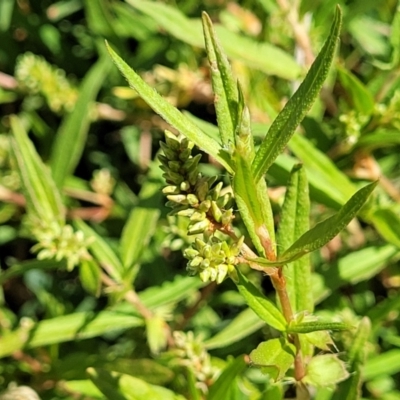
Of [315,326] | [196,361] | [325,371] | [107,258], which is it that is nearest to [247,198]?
[315,326]

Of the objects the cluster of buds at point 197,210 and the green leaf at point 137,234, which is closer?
the cluster of buds at point 197,210

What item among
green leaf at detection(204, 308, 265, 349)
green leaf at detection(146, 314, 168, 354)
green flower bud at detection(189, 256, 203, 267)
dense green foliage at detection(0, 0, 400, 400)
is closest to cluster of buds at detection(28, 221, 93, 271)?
dense green foliage at detection(0, 0, 400, 400)

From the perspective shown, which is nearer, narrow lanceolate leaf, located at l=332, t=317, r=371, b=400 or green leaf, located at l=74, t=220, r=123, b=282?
narrow lanceolate leaf, located at l=332, t=317, r=371, b=400

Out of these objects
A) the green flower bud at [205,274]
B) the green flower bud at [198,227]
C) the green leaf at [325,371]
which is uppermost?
the green flower bud at [198,227]

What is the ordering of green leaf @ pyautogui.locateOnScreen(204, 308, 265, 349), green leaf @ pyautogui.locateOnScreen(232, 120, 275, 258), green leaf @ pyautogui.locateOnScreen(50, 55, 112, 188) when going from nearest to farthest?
green leaf @ pyautogui.locateOnScreen(232, 120, 275, 258) < green leaf @ pyautogui.locateOnScreen(204, 308, 265, 349) < green leaf @ pyautogui.locateOnScreen(50, 55, 112, 188)

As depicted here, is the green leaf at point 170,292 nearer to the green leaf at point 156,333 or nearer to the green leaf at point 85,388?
the green leaf at point 156,333

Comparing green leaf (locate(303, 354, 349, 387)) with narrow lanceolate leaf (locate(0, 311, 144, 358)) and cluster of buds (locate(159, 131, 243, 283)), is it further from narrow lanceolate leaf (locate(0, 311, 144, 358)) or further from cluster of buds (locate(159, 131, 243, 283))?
narrow lanceolate leaf (locate(0, 311, 144, 358))

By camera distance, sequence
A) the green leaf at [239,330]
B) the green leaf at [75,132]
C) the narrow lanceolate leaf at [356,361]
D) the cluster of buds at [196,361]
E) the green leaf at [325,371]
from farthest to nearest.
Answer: the green leaf at [75,132] < the green leaf at [239,330] < the cluster of buds at [196,361] < the narrow lanceolate leaf at [356,361] < the green leaf at [325,371]

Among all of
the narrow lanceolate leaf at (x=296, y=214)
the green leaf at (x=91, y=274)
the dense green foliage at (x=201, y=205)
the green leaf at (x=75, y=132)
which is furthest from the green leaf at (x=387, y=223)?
the green leaf at (x=75, y=132)
